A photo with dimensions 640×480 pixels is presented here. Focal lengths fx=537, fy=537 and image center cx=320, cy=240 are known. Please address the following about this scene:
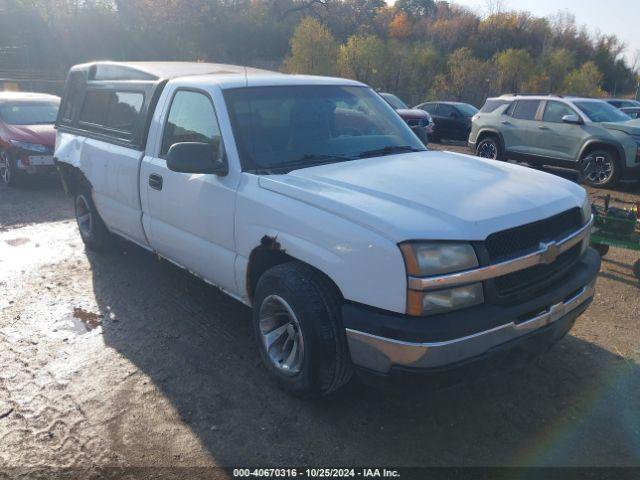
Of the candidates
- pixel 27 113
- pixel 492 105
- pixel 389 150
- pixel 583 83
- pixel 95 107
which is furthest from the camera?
pixel 583 83

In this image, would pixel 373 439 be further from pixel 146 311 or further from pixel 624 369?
pixel 146 311

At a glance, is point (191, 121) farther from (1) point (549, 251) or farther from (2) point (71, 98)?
(2) point (71, 98)

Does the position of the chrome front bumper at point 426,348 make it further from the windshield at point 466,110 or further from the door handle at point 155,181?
the windshield at point 466,110

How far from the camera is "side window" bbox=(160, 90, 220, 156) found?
12.6 feet

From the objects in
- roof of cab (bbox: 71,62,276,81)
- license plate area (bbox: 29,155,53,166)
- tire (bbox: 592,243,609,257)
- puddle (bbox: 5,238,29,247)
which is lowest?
puddle (bbox: 5,238,29,247)

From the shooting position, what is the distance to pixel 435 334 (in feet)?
8.33

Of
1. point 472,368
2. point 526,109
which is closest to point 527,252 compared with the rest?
point 472,368

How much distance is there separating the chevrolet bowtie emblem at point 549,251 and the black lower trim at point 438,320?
0.19 meters

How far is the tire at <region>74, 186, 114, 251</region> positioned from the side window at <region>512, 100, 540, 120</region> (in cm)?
946

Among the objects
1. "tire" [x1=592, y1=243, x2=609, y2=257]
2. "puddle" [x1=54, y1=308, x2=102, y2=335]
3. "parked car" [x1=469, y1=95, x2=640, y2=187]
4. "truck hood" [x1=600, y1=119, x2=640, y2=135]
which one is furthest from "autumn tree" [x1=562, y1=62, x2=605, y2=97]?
"puddle" [x1=54, y1=308, x2=102, y2=335]

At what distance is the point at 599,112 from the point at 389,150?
28.8 ft

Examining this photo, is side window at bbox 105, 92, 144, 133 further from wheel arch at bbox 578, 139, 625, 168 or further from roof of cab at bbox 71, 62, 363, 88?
wheel arch at bbox 578, 139, 625, 168

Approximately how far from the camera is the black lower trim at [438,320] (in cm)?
255

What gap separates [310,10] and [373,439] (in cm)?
7098
